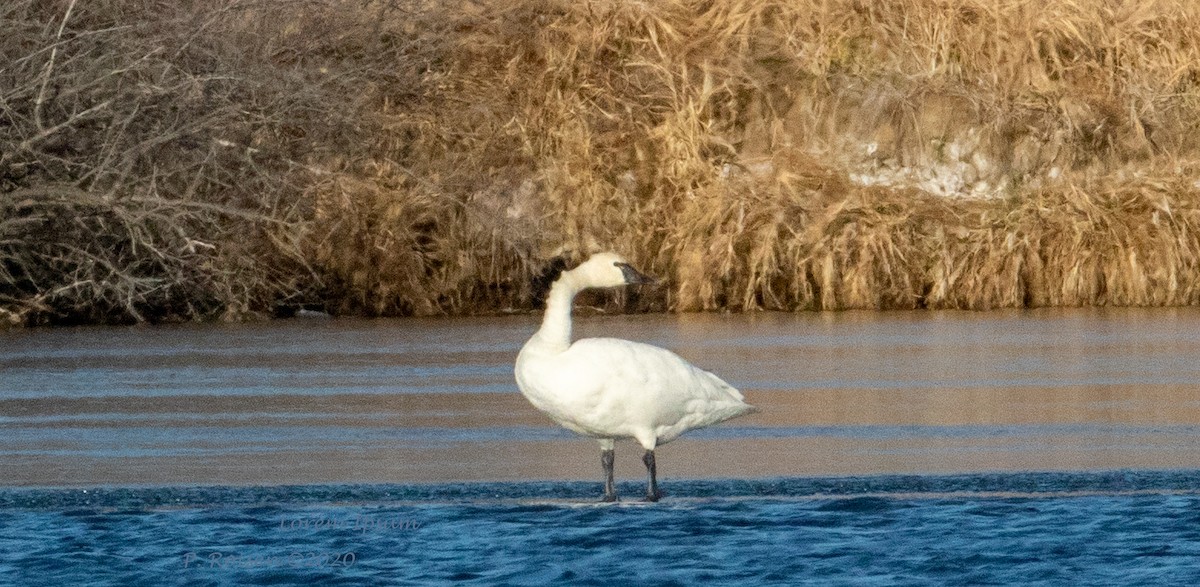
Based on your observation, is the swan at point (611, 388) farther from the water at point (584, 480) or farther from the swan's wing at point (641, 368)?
the water at point (584, 480)

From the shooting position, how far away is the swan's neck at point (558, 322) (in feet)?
28.9

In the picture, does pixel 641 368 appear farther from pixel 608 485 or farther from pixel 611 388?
pixel 608 485

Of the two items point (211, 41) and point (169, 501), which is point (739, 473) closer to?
point (169, 501)

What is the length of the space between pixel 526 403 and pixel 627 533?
4.17 m

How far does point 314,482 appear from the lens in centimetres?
925

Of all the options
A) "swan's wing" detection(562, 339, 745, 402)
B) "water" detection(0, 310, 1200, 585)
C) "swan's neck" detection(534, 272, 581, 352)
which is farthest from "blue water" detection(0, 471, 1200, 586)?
"swan's neck" detection(534, 272, 581, 352)

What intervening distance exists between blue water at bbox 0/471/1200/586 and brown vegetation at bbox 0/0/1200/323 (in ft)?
32.6

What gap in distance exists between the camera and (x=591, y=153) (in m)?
21.9

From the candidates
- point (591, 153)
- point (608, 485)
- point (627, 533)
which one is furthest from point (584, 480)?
point (591, 153)

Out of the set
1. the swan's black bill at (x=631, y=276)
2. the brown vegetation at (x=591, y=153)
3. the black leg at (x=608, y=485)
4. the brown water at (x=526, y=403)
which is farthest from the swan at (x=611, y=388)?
the brown vegetation at (x=591, y=153)

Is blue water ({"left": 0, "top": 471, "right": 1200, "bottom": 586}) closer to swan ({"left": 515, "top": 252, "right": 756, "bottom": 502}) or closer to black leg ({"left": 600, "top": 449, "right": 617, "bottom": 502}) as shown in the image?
black leg ({"left": 600, "top": 449, "right": 617, "bottom": 502})

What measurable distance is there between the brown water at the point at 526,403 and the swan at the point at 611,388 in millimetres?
531

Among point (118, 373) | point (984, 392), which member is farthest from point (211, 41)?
point (984, 392)

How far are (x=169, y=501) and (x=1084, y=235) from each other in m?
14.2
